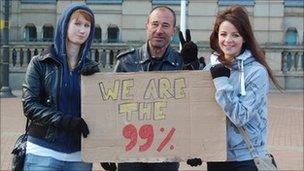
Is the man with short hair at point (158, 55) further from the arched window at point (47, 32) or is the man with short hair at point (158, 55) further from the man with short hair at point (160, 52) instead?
the arched window at point (47, 32)

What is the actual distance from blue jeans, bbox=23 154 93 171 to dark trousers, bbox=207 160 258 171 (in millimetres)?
935

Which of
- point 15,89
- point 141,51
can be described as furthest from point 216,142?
point 15,89

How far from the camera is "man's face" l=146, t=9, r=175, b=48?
469 cm

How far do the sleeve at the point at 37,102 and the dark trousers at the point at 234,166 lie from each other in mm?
1119

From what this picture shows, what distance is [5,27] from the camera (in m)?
19.3

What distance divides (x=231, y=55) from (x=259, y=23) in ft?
63.8

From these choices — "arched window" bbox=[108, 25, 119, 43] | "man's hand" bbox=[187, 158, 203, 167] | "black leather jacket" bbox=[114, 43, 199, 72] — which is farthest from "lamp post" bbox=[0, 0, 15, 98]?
"man's hand" bbox=[187, 158, 203, 167]

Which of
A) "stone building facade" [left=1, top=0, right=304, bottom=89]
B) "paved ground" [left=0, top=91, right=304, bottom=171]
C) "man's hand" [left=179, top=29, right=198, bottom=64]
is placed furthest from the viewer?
"stone building facade" [left=1, top=0, right=304, bottom=89]

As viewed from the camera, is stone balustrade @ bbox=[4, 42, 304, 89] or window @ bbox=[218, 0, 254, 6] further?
window @ bbox=[218, 0, 254, 6]

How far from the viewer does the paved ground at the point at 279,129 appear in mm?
9531

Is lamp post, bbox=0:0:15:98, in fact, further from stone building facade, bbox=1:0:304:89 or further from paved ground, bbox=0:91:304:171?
stone building facade, bbox=1:0:304:89

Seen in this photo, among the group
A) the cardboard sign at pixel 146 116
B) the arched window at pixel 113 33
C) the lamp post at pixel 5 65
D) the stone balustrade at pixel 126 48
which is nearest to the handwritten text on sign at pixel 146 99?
the cardboard sign at pixel 146 116

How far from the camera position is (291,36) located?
77.9 ft

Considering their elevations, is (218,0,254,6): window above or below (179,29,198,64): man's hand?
above
